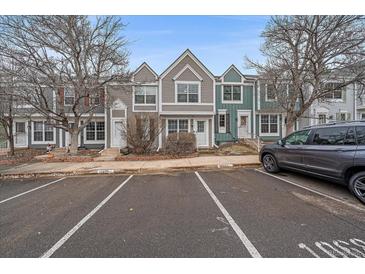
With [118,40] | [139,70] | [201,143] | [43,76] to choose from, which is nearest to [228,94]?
[201,143]

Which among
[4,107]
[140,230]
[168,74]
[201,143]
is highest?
[168,74]

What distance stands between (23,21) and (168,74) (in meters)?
9.86

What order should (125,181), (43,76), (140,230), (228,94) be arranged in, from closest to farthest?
1. (140,230)
2. (125,181)
3. (43,76)
4. (228,94)

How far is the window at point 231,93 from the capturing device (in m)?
19.9

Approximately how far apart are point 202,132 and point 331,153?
500 inches

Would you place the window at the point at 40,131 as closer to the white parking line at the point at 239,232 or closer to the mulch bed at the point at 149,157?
the mulch bed at the point at 149,157

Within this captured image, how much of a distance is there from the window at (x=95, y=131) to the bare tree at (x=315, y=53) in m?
14.8

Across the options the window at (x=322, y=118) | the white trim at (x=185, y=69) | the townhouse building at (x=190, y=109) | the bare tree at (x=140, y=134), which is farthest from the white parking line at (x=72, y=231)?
the window at (x=322, y=118)

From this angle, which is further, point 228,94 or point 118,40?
point 228,94

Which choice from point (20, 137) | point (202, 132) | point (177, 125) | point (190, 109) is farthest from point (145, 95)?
point (20, 137)

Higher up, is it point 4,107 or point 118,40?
point 118,40

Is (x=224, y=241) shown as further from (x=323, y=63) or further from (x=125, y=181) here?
(x=323, y=63)

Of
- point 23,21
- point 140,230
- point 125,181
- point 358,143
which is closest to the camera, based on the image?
point 140,230

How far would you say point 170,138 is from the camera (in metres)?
13.5
